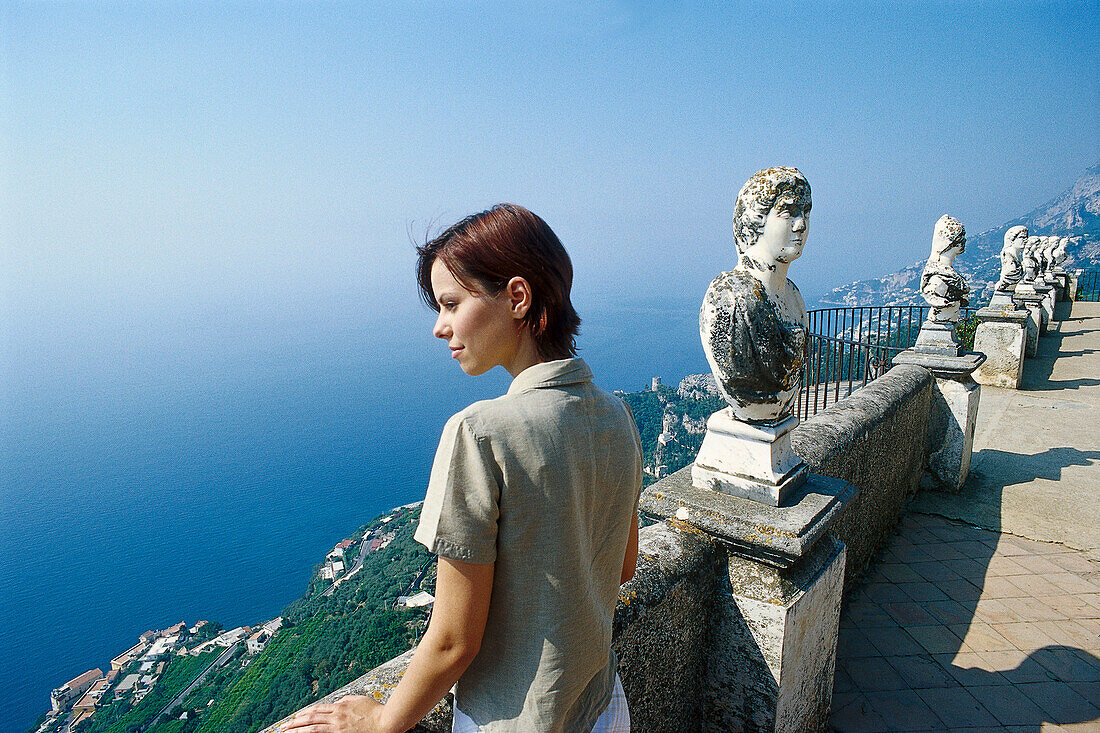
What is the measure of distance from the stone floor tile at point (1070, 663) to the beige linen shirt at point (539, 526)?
347 centimetres

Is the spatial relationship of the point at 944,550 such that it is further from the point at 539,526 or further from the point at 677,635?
the point at 539,526

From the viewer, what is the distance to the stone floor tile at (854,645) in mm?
3232

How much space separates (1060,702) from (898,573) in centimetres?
115

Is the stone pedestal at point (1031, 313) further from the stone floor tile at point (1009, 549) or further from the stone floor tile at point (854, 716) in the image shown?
the stone floor tile at point (854, 716)

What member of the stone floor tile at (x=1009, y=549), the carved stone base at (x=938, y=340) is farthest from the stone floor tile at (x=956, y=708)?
the carved stone base at (x=938, y=340)

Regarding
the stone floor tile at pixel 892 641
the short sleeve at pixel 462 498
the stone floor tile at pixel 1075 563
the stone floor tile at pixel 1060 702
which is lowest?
the stone floor tile at pixel 1075 563

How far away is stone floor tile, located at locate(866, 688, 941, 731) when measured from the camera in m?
2.76

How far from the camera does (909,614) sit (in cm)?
358

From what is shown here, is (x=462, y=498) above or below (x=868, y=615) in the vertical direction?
above

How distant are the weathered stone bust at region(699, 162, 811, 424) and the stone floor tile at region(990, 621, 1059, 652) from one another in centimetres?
271

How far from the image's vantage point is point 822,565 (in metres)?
2.19

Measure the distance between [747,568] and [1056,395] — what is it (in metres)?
9.40

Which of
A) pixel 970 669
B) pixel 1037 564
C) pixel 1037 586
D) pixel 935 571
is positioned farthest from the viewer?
pixel 1037 564

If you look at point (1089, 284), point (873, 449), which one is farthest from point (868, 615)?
point (1089, 284)
